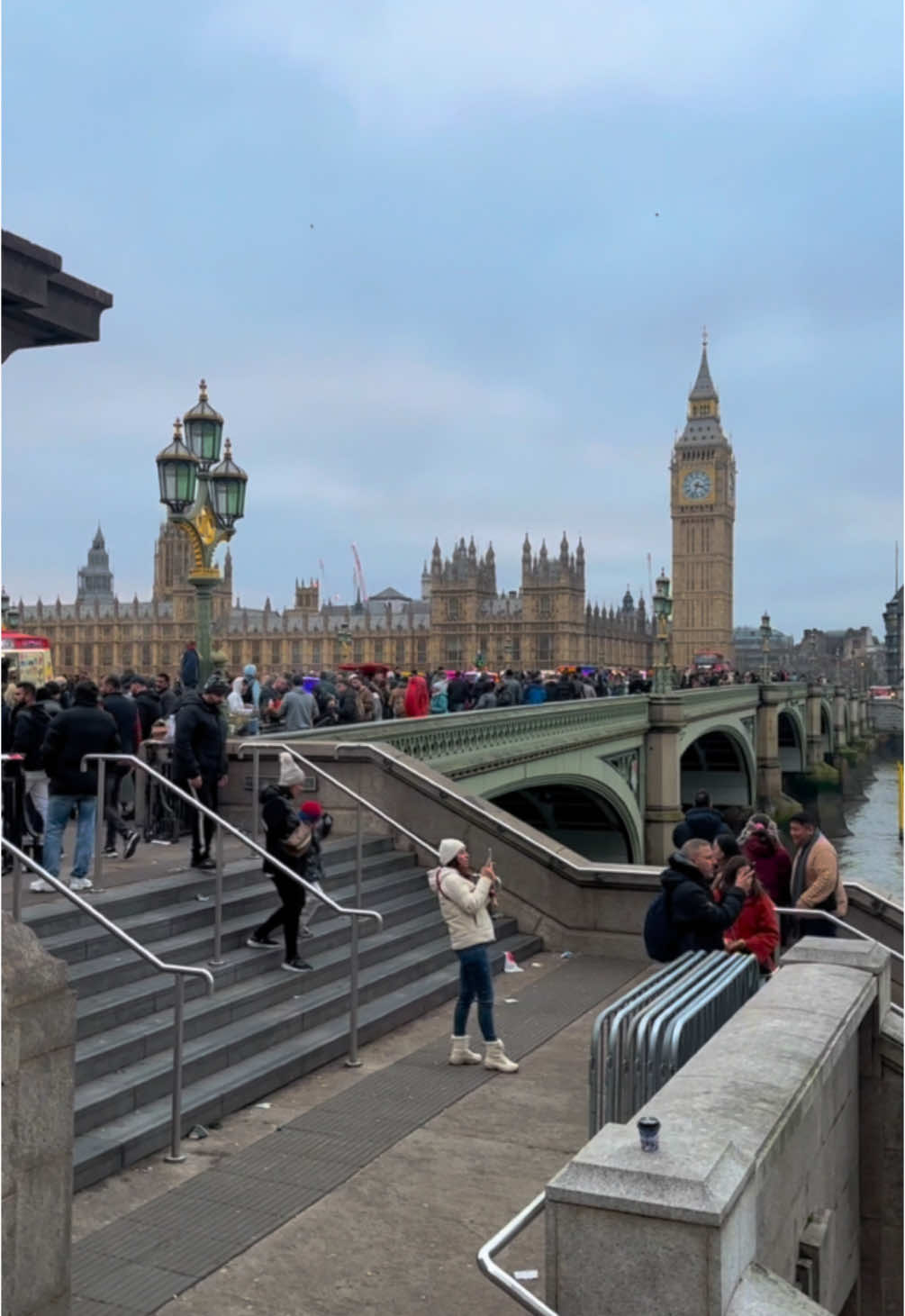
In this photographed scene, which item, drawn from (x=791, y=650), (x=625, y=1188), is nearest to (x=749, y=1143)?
(x=625, y=1188)

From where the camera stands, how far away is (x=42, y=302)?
4.96 meters

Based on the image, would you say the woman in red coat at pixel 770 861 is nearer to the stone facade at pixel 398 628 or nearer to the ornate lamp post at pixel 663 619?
the ornate lamp post at pixel 663 619

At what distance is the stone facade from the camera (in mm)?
111750

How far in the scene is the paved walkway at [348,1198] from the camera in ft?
17.5

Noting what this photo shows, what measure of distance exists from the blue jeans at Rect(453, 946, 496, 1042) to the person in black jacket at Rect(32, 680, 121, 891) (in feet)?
10.6

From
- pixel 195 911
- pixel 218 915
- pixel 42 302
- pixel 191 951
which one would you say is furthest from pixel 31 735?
pixel 42 302

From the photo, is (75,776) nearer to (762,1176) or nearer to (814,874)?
(814,874)

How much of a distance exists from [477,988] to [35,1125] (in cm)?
438

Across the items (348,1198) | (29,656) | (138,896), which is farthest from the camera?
(29,656)

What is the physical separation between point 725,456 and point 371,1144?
157 metres

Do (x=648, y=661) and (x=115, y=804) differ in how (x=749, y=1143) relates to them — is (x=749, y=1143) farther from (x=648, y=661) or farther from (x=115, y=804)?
(x=648, y=661)

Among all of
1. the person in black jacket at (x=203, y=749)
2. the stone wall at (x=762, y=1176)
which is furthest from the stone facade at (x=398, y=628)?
the stone wall at (x=762, y=1176)

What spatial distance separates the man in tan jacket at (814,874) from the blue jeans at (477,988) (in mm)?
2597

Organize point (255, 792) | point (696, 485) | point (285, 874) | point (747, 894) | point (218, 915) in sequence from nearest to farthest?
point (747, 894) < point (218, 915) < point (285, 874) < point (255, 792) < point (696, 485)
